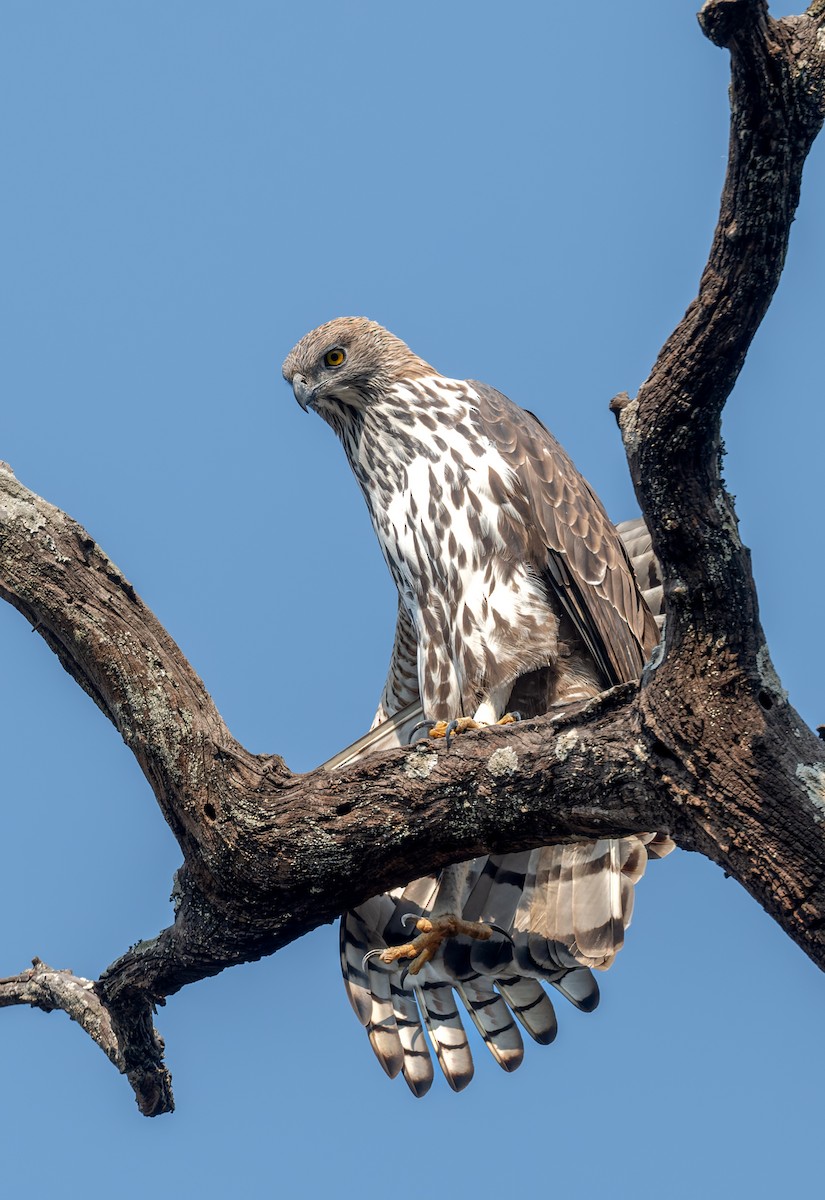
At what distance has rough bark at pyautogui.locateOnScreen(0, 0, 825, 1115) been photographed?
3.57 m

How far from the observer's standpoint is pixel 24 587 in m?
5.20

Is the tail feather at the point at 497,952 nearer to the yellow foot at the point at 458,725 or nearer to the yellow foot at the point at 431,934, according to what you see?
the yellow foot at the point at 431,934

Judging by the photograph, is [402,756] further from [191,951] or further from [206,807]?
[191,951]

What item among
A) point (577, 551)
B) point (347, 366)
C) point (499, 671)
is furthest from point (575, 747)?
point (347, 366)

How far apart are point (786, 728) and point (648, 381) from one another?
45.7 inches

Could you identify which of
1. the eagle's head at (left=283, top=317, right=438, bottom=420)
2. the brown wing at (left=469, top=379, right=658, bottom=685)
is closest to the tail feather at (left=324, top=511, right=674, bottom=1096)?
the brown wing at (left=469, top=379, right=658, bottom=685)

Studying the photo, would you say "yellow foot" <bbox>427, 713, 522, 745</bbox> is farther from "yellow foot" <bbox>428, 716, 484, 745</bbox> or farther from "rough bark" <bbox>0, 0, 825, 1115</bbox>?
"rough bark" <bbox>0, 0, 825, 1115</bbox>

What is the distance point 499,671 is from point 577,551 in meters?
0.70

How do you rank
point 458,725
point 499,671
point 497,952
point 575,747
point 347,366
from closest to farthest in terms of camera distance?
point 575,747
point 458,725
point 497,952
point 499,671
point 347,366

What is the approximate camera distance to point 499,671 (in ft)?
21.1

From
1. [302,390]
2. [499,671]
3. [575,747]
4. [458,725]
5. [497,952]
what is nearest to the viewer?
[575,747]

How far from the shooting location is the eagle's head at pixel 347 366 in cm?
756

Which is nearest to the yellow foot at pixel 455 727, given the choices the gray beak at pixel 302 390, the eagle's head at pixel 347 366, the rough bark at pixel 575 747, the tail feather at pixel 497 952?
the tail feather at pixel 497 952

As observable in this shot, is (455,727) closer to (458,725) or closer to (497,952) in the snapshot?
(458,725)
